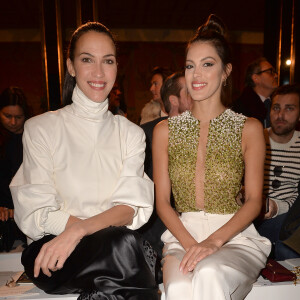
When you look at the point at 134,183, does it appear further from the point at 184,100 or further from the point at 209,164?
the point at 184,100

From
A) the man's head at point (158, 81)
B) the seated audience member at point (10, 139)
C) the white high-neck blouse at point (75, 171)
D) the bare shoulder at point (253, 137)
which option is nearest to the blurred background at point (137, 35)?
the man's head at point (158, 81)

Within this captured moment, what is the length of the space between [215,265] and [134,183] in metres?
0.48

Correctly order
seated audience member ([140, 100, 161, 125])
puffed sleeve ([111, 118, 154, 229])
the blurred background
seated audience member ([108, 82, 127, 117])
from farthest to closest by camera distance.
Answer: the blurred background
seated audience member ([140, 100, 161, 125])
seated audience member ([108, 82, 127, 117])
puffed sleeve ([111, 118, 154, 229])

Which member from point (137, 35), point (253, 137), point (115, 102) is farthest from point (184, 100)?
point (137, 35)

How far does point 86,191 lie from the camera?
1.46 m

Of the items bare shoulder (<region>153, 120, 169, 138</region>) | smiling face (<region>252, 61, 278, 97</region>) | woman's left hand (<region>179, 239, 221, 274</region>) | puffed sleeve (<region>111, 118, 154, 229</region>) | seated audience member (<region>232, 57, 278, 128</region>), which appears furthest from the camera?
smiling face (<region>252, 61, 278, 97</region>)

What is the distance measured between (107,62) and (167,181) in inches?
27.0

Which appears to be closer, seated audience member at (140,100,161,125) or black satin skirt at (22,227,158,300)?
black satin skirt at (22,227,158,300)

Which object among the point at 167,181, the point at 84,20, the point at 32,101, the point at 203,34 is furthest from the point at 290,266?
the point at 32,101

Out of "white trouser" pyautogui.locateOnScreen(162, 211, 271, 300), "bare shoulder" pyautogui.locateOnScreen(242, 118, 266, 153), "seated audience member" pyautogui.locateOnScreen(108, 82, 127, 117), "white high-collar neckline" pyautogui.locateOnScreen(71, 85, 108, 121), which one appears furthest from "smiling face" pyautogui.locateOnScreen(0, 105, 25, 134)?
"bare shoulder" pyautogui.locateOnScreen(242, 118, 266, 153)

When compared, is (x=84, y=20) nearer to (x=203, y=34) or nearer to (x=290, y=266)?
(x=203, y=34)

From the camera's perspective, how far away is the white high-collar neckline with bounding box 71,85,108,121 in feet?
5.04

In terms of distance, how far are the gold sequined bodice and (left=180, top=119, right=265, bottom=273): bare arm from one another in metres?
0.05

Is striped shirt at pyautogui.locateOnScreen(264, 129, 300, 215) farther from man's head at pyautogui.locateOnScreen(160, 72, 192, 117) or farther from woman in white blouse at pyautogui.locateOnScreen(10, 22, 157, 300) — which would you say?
woman in white blouse at pyautogui.locateOnScreen(10, 22, 157, 300)
